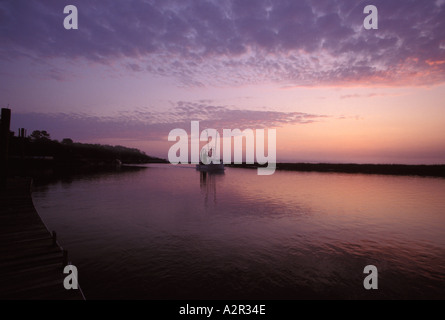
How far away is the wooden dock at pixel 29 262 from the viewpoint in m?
5.99

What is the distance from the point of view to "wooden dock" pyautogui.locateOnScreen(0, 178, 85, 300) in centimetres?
599

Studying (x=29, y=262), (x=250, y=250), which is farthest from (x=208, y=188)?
(x=29, y=262)

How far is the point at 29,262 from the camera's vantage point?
7.49 metres

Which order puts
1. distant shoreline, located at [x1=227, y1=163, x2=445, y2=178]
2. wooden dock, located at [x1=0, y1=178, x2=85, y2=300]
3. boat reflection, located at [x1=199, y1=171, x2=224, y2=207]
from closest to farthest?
wooden dock, located at [x1=0, y1=178, x2=85, y2=300] < boat reflection, located at [x1=199, y1=171, x2=224, y2=207] < distant shoreline, located at [x1=227, y1=163, x2=445, y2=178]

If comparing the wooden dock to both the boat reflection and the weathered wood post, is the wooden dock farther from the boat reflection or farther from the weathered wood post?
the boat reflection

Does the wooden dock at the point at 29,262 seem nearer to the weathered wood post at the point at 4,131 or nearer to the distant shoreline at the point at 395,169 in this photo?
the weathered wood post at the point at 4,131

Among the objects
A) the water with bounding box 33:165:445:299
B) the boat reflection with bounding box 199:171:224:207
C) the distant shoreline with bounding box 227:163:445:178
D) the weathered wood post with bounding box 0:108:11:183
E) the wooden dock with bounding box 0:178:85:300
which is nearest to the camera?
the wooden dock with bounding box 0:178:85:300

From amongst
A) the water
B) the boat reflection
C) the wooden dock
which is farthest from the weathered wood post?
the boat reflection

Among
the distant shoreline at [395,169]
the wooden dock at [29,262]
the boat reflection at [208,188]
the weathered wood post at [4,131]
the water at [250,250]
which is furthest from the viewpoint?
the distant shoreline at [395,169]

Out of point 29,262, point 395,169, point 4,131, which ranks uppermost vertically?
point 4,131

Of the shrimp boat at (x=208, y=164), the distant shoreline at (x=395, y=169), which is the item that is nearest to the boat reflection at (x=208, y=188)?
the shrimp boat at (x=208, y=164)

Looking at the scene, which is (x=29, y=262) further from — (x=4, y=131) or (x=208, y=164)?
(x=208, y=164)
